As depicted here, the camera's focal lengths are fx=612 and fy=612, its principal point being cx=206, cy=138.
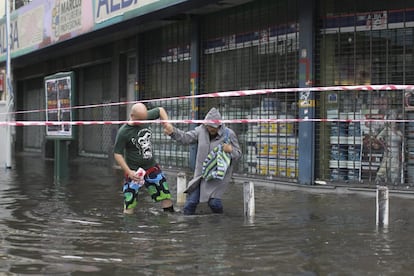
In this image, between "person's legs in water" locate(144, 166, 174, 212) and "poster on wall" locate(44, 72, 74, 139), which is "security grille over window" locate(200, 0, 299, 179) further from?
"person's legs in water" locate(144, 166, 174, 212)

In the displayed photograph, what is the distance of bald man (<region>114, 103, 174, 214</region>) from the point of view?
7563mm

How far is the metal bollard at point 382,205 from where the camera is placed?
22.4 feet

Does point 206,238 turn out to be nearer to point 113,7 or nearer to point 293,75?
point 293,75

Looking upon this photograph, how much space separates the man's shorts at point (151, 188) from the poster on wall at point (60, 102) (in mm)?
5544

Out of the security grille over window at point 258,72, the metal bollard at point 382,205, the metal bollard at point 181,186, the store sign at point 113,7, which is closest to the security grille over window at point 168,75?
the security grille over window at point 258,72

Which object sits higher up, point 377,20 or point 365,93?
point 377,20

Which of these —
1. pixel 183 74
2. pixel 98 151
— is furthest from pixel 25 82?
pixel 183 74

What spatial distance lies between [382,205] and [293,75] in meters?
5.04

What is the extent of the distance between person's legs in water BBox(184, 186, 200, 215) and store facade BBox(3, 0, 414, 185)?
6.14 feet

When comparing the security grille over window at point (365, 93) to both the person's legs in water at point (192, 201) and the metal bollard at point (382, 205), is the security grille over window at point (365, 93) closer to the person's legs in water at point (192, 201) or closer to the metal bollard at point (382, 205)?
the metal bollard at point (382, 205)

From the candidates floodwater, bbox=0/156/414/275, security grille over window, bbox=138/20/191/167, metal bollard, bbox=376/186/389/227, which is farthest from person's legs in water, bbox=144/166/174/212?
security grille over window, bbox=138/20/191/167

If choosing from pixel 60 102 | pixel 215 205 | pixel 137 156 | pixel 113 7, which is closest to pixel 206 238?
pixel 215 205

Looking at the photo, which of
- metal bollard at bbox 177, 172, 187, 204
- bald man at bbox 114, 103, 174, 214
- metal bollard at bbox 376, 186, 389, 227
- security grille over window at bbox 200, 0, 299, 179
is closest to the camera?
metal bollard at bbox 376, 186, 389, 227

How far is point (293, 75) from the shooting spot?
455 inches
